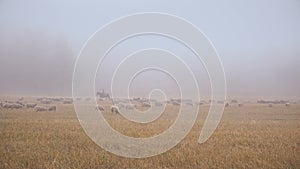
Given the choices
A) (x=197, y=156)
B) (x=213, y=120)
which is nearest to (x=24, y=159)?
(x=197, y=156)

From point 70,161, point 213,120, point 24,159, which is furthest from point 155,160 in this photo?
point 213,120

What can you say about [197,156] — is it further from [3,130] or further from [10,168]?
[3,130]

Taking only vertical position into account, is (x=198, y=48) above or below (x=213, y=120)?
above

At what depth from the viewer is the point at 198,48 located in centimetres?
1377

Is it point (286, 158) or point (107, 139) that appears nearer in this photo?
point (286, 158)

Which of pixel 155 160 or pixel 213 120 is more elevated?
pixel 213 120

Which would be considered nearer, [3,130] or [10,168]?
[10,168]

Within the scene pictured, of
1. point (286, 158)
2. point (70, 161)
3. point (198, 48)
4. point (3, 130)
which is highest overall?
point (198, 48)

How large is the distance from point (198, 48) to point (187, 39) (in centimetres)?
72

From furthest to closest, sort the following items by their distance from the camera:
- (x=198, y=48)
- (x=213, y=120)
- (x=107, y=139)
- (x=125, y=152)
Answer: (x=213, y=120) → (x=107, y=139) → (x=198, y=48) → (x=125, y=152)

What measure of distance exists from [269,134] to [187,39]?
7213mm

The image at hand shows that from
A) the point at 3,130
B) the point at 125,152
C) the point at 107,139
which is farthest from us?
the point at 3,130

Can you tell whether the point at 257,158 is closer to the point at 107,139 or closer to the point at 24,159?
→ the point at 107,139

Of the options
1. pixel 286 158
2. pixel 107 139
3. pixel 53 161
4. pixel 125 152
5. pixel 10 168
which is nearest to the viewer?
pixel 10 168
